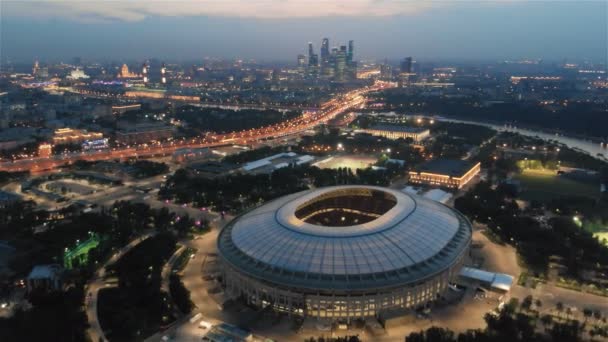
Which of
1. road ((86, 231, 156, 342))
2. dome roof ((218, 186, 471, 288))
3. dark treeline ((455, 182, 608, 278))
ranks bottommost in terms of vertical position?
road ((86, 231, 156, 342))

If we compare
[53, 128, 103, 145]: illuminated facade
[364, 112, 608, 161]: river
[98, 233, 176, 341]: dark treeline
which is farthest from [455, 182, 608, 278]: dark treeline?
[53, 128, 103, 145]: illuminated facade

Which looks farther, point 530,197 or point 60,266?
point 530,197

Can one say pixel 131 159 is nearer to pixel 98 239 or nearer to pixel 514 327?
pixel 98 239

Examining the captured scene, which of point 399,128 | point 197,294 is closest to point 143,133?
point 399,128

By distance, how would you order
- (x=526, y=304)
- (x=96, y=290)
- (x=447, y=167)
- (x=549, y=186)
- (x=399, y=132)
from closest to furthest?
(x=526, y=304) < (x=96, y=290) < (x=549, y=186) < (x=447, y=167) < (x=399, y=132)

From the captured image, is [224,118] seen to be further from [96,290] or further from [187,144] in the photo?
[96,290]

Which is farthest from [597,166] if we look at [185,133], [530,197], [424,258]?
[185,133]

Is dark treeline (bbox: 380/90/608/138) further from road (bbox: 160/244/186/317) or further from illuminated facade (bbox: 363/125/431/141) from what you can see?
road (bbox: 160/244/186/317)
